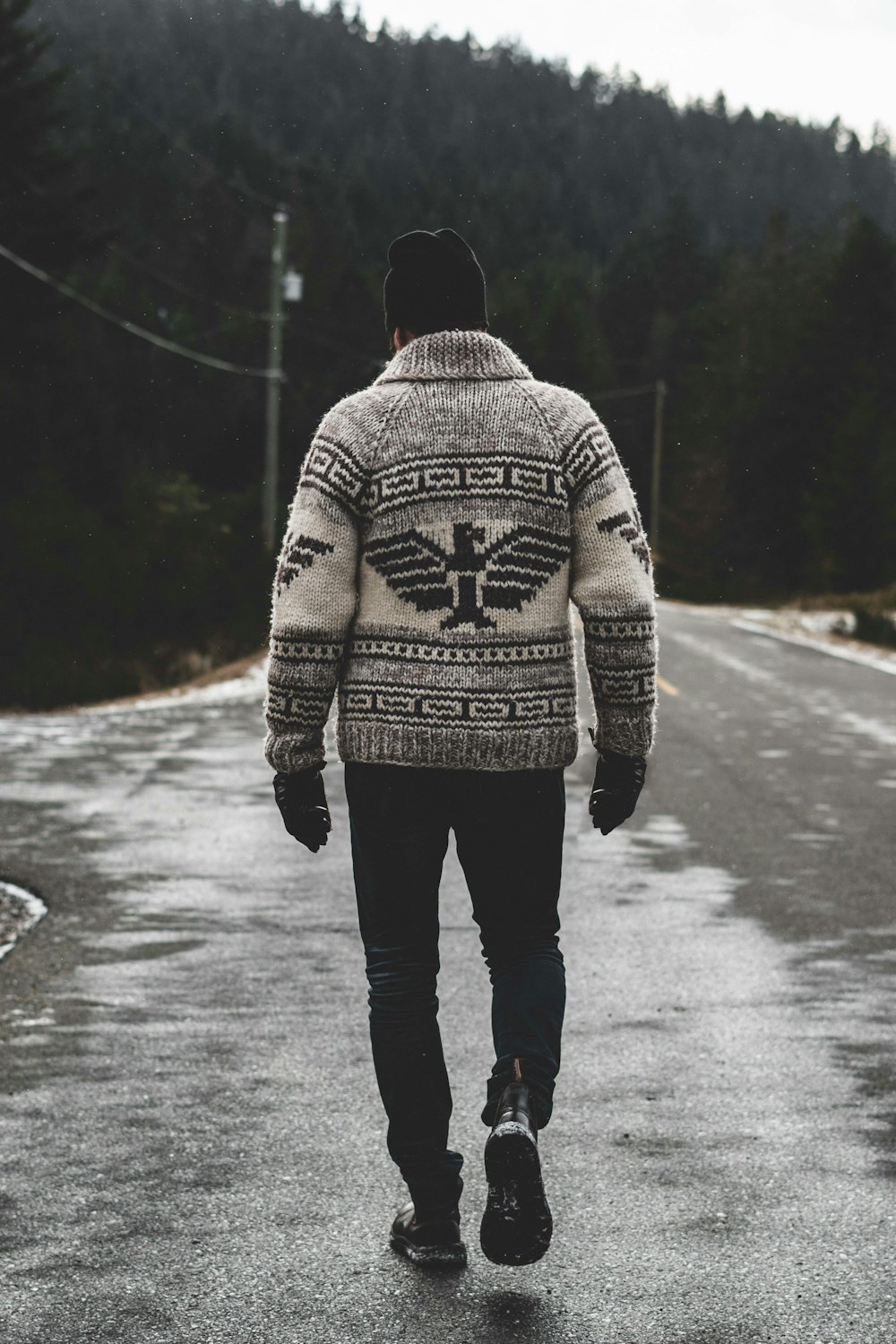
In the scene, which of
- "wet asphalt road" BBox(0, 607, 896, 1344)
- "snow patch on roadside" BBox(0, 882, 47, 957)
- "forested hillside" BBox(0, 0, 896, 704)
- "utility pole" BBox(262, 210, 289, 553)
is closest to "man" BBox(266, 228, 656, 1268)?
"wet asphalt road" BBox(0, 607, 896, 1344)

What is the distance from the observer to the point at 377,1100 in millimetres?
4289

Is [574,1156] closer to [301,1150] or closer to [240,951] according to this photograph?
[301,1150]

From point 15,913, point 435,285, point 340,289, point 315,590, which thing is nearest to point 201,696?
point 15,913

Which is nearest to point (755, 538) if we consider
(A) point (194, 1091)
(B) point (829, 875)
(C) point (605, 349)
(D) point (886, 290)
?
(D) point (886, 290)

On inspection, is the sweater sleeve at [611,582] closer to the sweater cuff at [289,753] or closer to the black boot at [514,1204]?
the sweater cuff at [289,753]

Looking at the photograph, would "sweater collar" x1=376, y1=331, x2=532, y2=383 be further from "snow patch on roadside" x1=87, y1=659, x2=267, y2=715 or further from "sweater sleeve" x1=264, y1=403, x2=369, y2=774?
"snow patch on roadside" x1=87, y1=659, x2=267, y2=715

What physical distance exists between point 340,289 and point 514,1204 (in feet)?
270

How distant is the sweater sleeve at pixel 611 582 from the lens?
3238mm

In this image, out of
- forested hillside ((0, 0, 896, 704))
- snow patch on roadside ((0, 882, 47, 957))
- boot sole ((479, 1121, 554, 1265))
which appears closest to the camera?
boot sole ((479, 1121, 554, 1265))

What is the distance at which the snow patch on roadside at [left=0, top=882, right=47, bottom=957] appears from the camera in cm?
616

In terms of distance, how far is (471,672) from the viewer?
3.21 meters

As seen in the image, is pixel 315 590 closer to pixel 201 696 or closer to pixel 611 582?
pixel 611 582

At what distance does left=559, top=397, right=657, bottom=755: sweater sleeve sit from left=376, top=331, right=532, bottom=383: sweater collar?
0.17m

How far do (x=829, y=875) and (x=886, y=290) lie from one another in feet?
161
